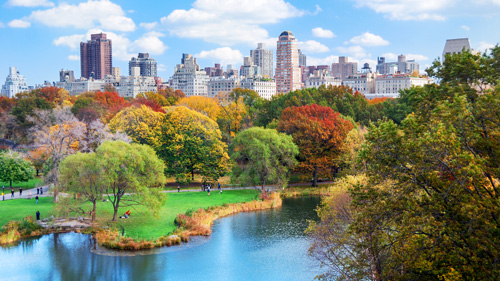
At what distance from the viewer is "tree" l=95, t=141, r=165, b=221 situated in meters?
34.4

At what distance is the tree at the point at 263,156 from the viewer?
46.8 meters

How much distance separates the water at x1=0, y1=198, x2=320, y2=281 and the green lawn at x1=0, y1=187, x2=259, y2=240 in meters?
2.81

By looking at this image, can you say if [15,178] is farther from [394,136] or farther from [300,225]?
[394,136]

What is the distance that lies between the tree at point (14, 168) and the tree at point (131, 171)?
17851mm

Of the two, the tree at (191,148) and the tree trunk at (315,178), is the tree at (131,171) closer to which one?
the tree at (191,148)

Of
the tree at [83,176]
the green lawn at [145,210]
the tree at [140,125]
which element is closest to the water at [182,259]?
the green lawn at [145,210]

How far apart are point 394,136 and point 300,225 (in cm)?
2269

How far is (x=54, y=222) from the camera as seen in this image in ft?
119

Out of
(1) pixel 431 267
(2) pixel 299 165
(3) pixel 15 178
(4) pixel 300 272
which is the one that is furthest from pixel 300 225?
(3) pixel 15 178

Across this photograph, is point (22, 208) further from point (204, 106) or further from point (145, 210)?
point (204, 106)

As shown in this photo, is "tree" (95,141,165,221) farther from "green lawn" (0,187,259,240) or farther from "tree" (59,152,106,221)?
"green lawn" (0,187,259,240)

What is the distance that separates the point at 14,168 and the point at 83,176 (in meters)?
18.2

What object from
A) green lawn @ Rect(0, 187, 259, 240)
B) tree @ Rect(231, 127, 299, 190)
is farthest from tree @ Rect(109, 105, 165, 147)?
tree @ Rect(231, 127, 299, 190)

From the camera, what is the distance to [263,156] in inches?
1828
